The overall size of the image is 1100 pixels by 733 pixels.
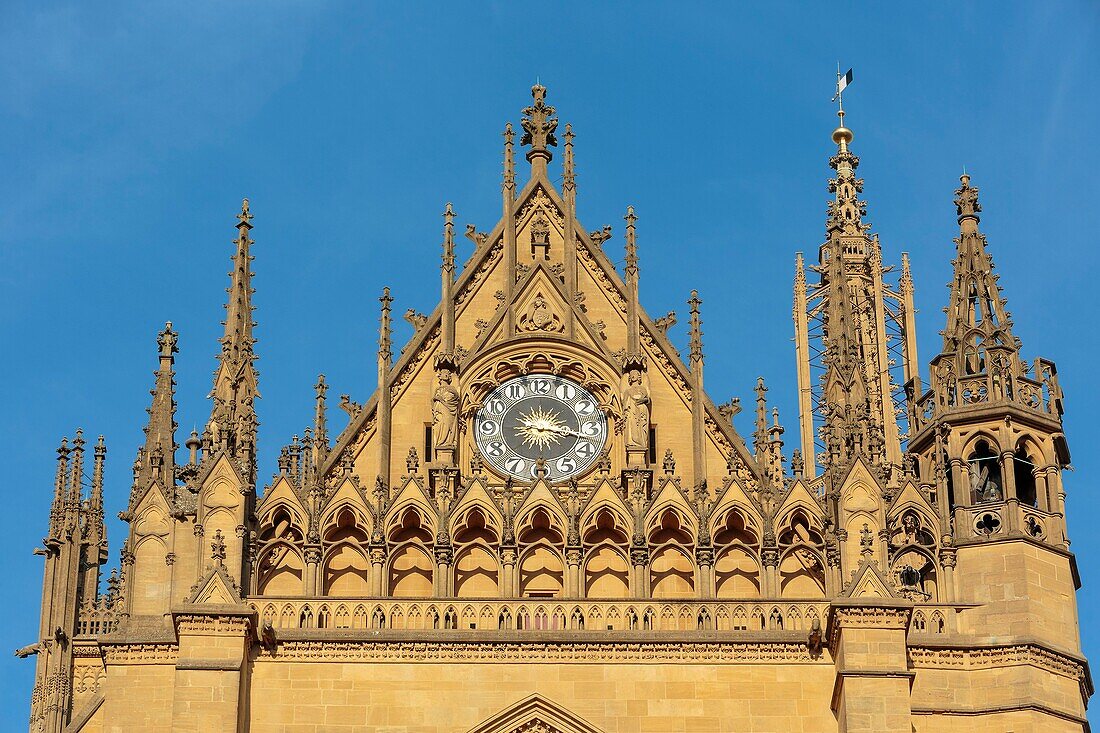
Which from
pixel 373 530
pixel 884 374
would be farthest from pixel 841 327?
pixel 884 374

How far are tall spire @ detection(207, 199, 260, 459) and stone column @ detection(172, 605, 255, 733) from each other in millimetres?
2498

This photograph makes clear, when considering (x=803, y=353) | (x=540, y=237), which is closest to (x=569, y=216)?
(x=540, y=237)

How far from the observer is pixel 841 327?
3638cm

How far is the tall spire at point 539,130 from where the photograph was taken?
127 feet

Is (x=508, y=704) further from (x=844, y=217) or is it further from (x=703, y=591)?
(x=844, y=217)

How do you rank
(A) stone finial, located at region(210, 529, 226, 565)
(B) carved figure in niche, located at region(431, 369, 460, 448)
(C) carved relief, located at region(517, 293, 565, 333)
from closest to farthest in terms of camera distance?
1. (A) stone finial, located at region(210, 529, 226, 565)
2. (B) carved figure in niche, located at region(431, 369, 460, 448)
3. (C) carved relief, located at region(517, 293, 565, 333)

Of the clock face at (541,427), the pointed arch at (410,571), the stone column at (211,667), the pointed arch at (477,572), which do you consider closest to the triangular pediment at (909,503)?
the clock face at (541,427)

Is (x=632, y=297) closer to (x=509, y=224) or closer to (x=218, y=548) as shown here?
(x=509, y=224)

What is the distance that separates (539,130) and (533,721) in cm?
914

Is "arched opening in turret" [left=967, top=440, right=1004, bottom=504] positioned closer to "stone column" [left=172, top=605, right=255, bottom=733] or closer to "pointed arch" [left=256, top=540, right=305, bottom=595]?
"pointed arch" [left=256, top=540, right=305, bottom=595]

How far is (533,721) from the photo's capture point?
33281 mm

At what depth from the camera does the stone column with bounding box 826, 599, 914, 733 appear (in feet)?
107

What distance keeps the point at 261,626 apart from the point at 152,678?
139cm

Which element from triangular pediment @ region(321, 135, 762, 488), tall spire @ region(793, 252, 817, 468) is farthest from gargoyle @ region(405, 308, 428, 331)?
tall spire @ region(793, 252, 817, 468)
